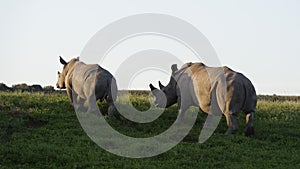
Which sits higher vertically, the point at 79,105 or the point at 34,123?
the point at 79,105

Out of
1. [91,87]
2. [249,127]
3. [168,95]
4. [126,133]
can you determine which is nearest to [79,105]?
[91,87]

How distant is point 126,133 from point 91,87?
310 cm

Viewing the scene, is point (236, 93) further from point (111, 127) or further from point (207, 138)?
point (111, 127)

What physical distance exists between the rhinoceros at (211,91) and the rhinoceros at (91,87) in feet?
8.17

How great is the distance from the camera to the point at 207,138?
18016 millimetres

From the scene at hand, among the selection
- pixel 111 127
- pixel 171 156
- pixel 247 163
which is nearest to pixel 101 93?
pixel 111 127

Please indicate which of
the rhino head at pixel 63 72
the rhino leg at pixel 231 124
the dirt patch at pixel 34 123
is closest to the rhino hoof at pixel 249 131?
the rhino leg at pixel 231 124

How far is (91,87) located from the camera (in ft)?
68.6

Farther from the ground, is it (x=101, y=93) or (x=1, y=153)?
(x=101, y=93)

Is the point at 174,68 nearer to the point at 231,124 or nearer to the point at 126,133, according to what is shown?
the point at 231,124

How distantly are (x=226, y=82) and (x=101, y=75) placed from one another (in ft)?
15.7

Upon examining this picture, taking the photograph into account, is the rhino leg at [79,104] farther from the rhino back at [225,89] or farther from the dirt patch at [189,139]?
the dirt patch at [189,139]

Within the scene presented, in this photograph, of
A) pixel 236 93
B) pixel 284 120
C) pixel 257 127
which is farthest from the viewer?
pixel 284 120

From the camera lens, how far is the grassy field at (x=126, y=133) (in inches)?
567
